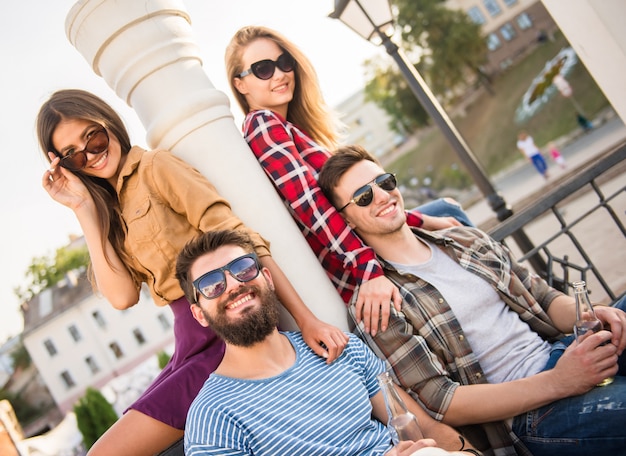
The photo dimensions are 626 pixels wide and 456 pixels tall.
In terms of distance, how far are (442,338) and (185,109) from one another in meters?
1.78

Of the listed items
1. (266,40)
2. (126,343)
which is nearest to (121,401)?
(266,40)

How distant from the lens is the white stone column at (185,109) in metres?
2.66

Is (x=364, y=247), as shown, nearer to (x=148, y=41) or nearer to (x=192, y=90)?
(x=192, y=90)

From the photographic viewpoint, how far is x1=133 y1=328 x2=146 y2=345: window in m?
42.7

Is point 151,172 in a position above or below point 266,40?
below

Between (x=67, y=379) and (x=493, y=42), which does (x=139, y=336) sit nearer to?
(x=67, y=379)

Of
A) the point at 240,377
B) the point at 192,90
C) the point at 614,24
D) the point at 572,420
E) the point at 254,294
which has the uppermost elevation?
the point at 192,90

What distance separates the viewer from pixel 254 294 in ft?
7.64

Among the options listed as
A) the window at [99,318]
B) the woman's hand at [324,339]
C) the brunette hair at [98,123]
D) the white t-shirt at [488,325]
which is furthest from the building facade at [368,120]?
the woman's hand at [324,339]

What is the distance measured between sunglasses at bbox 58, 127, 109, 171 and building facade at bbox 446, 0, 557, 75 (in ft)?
168

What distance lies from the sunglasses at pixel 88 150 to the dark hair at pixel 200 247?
2.61ft

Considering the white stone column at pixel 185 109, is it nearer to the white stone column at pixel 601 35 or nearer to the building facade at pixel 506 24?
the white stone column at pixel 601 35

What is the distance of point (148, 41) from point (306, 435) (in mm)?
2090

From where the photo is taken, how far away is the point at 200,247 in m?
2.35
